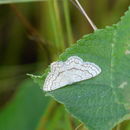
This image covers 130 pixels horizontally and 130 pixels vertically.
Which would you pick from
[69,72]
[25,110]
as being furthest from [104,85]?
[25,110]

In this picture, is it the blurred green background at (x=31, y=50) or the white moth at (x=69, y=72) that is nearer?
the white moth at (x=69, y=72)

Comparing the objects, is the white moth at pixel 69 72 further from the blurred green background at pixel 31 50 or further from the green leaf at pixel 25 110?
the green leaf at pixel 25 110

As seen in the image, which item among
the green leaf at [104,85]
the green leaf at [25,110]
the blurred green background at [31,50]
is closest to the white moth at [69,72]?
the green leaf at [104,85]

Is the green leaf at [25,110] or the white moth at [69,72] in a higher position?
the white moth at [69,72]

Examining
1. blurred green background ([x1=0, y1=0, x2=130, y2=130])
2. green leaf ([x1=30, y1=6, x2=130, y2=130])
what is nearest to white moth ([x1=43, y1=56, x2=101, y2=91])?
green leaf ([x1=30, y1=6, x2=130, y2=130])

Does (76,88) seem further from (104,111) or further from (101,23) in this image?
(101,23)

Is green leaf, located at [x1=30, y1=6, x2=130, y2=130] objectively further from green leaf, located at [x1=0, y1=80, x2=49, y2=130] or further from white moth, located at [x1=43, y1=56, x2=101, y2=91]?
green leaf, located at [x1=0, y1=80, x2=49, y2=130]

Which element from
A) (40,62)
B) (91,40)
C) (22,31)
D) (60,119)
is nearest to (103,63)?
(91,40)

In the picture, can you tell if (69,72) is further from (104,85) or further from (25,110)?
(25,110)

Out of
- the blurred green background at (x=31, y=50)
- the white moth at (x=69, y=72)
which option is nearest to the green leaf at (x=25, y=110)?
the blurred green background at (x=31, y=50)
